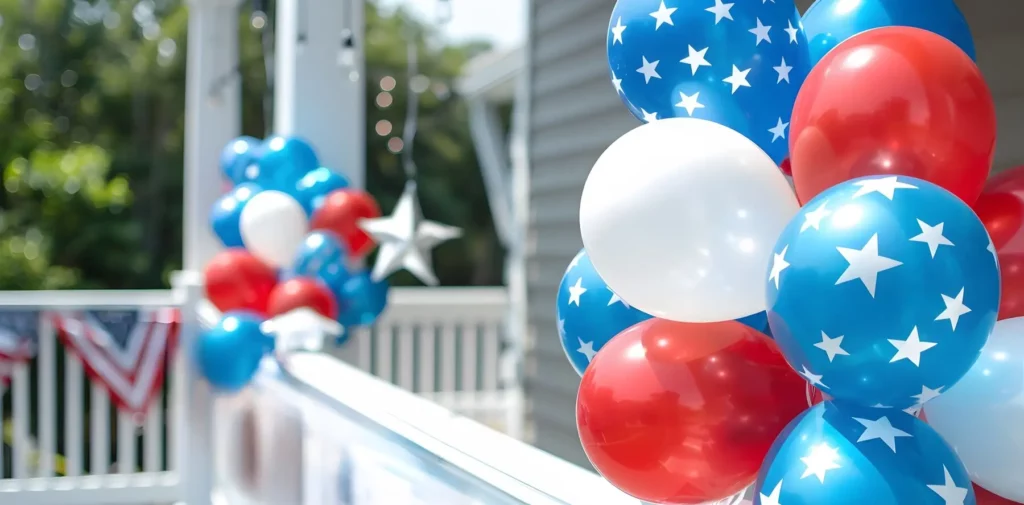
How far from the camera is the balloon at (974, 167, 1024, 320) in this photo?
114 cm

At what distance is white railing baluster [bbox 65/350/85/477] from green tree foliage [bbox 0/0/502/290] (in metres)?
7.97

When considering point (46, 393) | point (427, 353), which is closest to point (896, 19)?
point (46, 393)

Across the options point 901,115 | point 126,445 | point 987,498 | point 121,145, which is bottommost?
point 126,445

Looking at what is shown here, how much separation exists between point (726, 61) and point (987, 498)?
63cm

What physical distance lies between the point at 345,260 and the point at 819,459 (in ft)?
8.43

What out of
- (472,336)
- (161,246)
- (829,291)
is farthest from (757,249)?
(161,246)

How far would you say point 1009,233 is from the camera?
1159 mm

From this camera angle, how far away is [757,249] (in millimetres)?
1162

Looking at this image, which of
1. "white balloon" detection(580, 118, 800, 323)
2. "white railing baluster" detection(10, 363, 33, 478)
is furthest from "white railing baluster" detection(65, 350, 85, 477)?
"white balloon" detection(580, 118, 800, 323)

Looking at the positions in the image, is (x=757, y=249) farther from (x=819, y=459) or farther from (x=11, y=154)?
(x=11, y=154)

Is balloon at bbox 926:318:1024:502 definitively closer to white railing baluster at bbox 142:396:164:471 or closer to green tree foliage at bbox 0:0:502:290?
white railing baluster at bbox 142:396:164:471

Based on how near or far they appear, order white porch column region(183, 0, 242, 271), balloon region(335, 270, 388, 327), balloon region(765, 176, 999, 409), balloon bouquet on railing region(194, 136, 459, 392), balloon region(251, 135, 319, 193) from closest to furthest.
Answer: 1. balloon region(765, 176, 999, 409)
2. balloon bouquet on railing region(194, 136, 459, 392)
3. balloon region(335, 270, 388, 327)
4. balloon region(251, 135, 319, 193)
5. white porch column region(183, 0, 242, 271)

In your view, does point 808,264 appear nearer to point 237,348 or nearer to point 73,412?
point 237,348

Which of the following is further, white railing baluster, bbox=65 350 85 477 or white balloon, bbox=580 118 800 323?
white railing baluster, bbox=65 350 85 477
